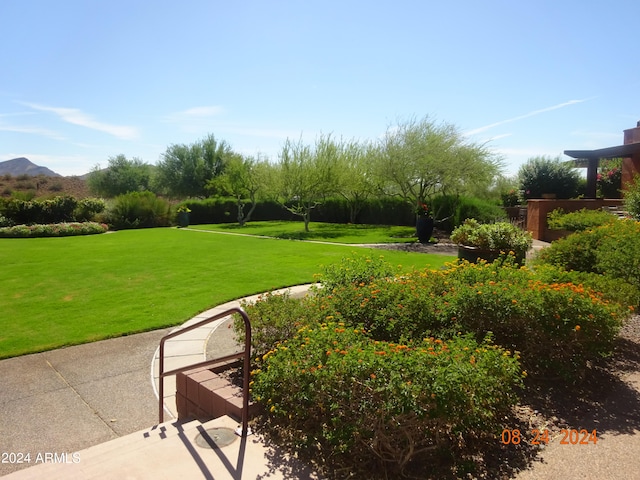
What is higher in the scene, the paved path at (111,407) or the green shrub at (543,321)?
the green shrub at (543,321)

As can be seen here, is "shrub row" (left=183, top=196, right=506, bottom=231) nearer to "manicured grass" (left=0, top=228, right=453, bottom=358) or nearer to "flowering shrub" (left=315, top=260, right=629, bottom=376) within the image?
"manicured grass" (left=0, top=228, right=453, bottom=358)

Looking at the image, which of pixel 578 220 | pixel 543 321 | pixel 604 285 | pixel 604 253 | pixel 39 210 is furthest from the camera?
pixel 39 210

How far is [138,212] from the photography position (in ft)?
85.4

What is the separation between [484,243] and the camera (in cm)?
877

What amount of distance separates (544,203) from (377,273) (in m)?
13.5

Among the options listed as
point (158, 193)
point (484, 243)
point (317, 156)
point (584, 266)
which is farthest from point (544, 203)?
point (158, 193)

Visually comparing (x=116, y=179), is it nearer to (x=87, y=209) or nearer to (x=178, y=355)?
(x=87, y=209)

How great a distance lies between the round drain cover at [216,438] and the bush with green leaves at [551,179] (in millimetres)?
23624

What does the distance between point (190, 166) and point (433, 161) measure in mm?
28683

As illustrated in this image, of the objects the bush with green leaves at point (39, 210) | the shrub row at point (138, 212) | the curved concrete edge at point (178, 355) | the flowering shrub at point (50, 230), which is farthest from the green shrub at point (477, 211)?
the bush with green leaves at point (39, 210)

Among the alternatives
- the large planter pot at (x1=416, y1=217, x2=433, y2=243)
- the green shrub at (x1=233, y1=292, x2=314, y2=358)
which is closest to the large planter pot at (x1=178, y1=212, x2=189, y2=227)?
the large planter pot at (x1=416, y1=217, x2=433, y2=243)

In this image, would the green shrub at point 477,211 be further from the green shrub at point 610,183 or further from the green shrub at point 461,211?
the green shrub at point 610,183

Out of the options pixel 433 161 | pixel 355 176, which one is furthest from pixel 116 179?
pixel 433 161

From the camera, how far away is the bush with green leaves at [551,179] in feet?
73.8
